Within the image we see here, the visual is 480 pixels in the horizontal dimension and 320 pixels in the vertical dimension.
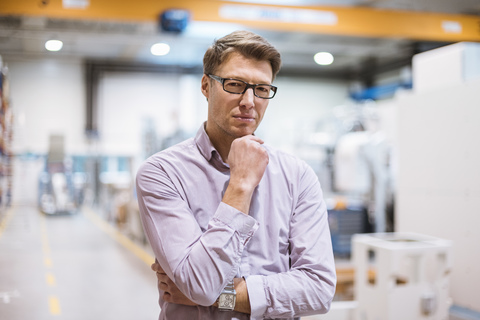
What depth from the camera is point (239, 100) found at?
4.43ft

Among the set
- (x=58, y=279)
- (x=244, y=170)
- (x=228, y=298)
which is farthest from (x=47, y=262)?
(x=244, y=170)

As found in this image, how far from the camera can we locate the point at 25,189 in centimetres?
435

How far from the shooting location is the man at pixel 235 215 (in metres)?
1.21

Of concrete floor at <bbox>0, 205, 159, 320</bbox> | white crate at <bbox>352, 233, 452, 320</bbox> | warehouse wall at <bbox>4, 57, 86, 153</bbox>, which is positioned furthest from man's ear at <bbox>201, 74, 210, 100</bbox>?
warehouse wall at <bbox>4, 57, 86, 153</bbox>

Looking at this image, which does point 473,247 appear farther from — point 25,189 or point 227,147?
point 25,189

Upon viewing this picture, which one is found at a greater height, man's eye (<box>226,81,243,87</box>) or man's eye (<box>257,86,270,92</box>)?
man's eye (<box>226,81,243,87</box>)

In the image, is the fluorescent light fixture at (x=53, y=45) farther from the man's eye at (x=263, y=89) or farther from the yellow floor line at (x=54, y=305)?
the man's eye at (x=263, y=89)

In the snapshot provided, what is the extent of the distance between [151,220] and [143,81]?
23.4 feet

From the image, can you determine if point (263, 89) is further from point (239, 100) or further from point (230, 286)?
point (230, 286)

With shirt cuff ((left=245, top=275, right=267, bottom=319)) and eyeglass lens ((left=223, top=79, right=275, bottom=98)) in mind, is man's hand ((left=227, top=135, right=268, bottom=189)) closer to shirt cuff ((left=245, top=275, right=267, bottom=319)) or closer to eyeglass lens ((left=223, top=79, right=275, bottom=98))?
eyeglass lens ((left=223, top=79, right=275, bottom=98))

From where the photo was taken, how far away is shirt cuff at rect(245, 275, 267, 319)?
1.27 m

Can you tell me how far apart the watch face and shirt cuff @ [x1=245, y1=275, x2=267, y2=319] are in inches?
2.0

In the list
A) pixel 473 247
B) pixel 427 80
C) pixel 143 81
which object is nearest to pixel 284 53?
pixel 143 81

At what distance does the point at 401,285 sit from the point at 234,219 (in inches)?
107
